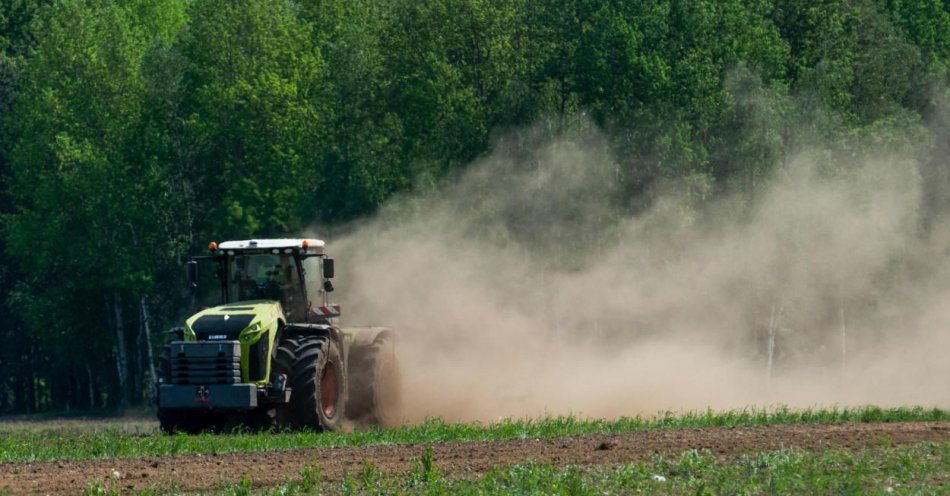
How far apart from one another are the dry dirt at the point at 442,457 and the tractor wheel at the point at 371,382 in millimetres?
6042

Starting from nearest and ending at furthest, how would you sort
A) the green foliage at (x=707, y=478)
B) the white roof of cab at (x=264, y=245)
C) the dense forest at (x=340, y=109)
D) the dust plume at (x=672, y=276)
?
the green foliage at (x=707, y=478) < the white roof of cab at (x=264, y=245) < the dust plume at (x=672, y=276) < the dense forest at (x=340, y=109)

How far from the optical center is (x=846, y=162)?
46.2m

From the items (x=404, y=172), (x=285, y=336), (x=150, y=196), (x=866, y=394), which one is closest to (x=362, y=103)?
(x=404, y=172)

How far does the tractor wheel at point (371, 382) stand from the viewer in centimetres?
2666

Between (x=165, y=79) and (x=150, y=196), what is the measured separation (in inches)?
197

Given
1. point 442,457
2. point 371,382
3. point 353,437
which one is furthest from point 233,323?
point 442,457

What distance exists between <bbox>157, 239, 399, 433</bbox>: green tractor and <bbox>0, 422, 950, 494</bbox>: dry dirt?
12.9 feet

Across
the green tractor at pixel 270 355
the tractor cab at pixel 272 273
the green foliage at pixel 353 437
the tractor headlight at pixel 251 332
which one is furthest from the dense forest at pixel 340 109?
the tractor headlight at pixel 251 332

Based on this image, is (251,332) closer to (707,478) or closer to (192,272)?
(192,272)

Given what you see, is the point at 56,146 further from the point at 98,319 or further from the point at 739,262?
the point at 739,262

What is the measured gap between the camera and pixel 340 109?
177 feet

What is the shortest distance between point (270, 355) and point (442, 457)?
6196 mm

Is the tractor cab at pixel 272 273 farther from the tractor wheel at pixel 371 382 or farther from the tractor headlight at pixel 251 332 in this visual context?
the tractor headlight at pixel 251 332

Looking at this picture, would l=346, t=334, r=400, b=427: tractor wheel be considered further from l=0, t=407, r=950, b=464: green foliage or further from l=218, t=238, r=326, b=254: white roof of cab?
l=218, t=238, r=326, b=254: white roof of cab
